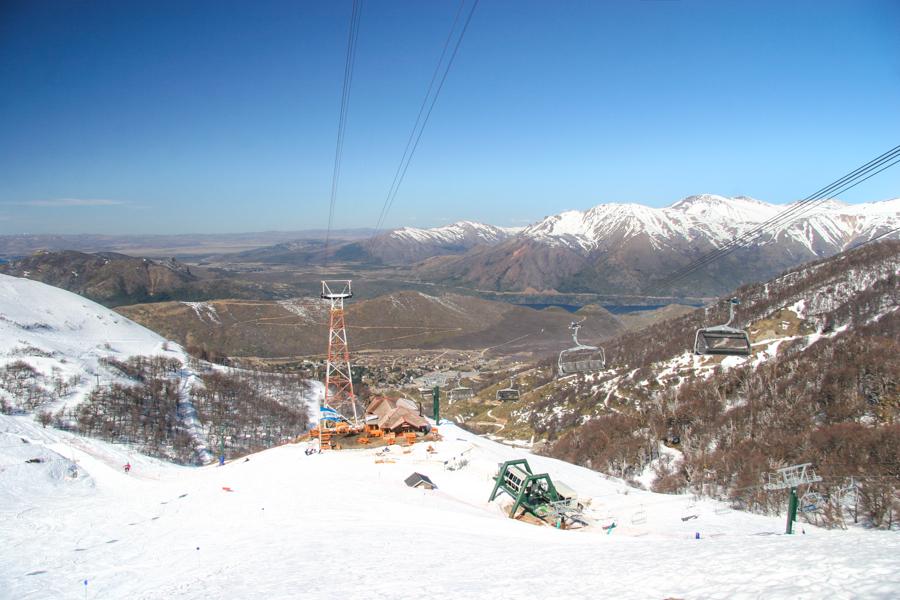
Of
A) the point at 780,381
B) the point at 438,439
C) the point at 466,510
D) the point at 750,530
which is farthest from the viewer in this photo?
the point at 780,381

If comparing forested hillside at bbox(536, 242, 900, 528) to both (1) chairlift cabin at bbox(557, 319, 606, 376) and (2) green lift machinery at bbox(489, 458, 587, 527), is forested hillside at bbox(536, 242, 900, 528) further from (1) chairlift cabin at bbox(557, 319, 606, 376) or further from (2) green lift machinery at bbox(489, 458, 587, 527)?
(1) chairlift cabin at bbox(557, 319, 606, 376)

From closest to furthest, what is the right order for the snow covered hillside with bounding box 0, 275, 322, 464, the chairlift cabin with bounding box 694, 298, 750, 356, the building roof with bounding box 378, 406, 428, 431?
the chairlift cabin with bounding box 694, 298, 750, 356 < the building roof with bounding box 378, 406, 428, 431 < the snow covered hillside with bounding box 0, 275, 322, 464

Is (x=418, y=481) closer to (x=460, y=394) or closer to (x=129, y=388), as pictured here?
(x=129, y=388)

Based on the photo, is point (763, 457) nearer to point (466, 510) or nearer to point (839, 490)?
point (839, 490)

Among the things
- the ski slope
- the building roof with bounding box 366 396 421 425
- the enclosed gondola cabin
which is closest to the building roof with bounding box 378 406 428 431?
the building roof with bounding box 366 396 421 425

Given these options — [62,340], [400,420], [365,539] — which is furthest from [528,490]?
[62,340]

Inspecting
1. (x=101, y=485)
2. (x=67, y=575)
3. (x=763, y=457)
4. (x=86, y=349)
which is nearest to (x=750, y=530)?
(x=763, y=457)

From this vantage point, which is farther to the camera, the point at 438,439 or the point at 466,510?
the point at 438,439
